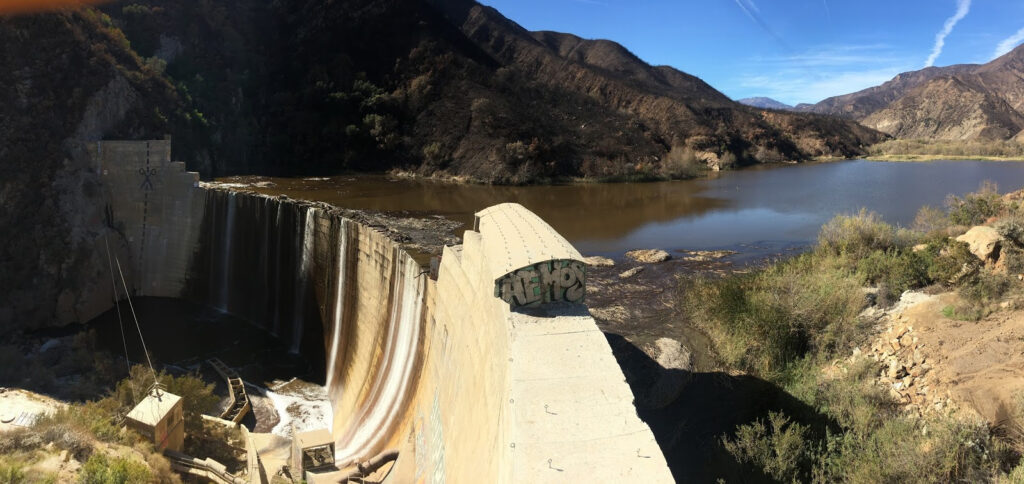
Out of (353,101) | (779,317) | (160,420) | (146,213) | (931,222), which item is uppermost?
(353,101)

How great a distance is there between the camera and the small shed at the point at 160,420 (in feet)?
38.4

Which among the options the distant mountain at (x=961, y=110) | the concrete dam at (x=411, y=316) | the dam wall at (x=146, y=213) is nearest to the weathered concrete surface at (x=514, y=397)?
the concrete dam at (x=411, y=316)

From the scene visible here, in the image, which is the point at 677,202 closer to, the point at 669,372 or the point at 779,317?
the point at 779,317

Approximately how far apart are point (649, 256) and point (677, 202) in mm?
17418

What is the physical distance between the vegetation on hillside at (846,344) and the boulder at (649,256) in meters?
4.05

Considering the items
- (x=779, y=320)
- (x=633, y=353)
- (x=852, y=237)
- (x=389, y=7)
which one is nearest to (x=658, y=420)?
(x=633, y=353)

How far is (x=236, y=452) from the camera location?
13.7 meters

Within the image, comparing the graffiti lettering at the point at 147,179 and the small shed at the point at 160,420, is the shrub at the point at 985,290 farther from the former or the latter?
the graffiti lettering at the point at 147,179

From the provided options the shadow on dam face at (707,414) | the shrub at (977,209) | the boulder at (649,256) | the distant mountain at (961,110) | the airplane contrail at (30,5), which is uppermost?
the distant mountain at (961,110)

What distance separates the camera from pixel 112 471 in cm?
983

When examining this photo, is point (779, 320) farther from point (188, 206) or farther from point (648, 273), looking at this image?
point (188, 206)

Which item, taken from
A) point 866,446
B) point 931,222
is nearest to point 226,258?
point 866,446

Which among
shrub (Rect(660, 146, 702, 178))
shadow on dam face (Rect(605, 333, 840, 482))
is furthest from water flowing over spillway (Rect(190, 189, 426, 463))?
shrub (Rect(660, 146, 702, 178))

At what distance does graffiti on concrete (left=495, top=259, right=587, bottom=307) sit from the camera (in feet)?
26.0
